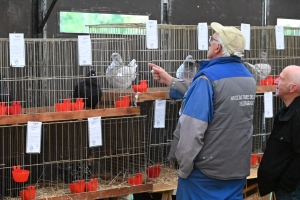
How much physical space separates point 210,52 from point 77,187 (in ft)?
5.34

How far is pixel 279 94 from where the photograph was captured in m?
4.10

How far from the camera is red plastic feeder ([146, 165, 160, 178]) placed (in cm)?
516

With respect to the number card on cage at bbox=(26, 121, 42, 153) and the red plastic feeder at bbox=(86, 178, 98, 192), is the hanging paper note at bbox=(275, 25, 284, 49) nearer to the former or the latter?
the red plastic feeder at bbox=(86, 178, 98, 192)

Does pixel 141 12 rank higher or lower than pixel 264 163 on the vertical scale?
higher

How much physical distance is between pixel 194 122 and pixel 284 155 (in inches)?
31.8

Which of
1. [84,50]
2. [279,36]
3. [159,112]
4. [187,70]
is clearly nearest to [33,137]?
[84,50]

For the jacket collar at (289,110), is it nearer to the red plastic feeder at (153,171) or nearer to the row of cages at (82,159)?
the row of cages at (82,159)

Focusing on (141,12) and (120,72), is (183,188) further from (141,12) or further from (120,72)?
(141,12)

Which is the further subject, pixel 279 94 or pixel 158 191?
pixel 158 191

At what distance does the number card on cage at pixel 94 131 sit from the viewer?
14.7ft

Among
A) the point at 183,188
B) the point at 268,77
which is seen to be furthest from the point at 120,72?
the point at 268,77

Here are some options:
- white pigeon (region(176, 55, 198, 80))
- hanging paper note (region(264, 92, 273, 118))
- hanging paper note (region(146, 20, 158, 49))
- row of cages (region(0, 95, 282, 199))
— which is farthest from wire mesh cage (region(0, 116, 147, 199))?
hanging paper note (region(264, 92, 273, 118))

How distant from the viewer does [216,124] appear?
144 inches

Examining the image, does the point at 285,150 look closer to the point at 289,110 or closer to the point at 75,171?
the point at 289,110
